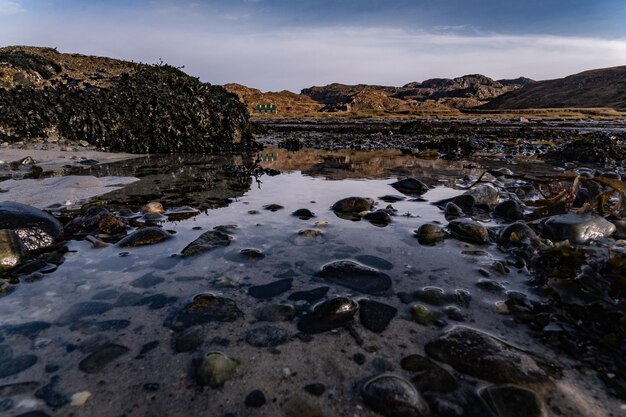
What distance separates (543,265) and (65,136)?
1321 centimetres

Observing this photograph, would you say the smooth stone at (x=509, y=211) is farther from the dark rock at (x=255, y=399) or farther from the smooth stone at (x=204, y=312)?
the dark rock at (x=255, y=399)

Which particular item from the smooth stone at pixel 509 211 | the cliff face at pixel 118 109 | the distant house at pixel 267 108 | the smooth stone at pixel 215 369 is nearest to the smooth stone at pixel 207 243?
the smooth stone at pixel 215 369

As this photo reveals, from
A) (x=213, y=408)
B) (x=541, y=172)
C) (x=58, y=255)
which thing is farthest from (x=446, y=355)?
(x=541, y=172)

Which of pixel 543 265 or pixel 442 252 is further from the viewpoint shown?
pixel 442 252

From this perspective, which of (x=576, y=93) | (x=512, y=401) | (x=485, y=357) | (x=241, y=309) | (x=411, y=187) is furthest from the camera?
(x=576, y=93)

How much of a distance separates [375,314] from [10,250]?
2.97 meters

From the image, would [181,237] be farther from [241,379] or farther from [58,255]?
[241,379]

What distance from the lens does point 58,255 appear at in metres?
3.22

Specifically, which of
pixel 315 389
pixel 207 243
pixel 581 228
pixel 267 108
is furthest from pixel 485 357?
pixel 267 108

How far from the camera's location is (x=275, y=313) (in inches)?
91.7

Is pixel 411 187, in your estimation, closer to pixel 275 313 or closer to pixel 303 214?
pixel 303 214

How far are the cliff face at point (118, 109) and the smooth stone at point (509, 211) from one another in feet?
32.5

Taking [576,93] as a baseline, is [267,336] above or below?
below

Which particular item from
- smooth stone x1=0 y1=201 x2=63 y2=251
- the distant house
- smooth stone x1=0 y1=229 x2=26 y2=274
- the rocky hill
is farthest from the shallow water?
the rocky hill
